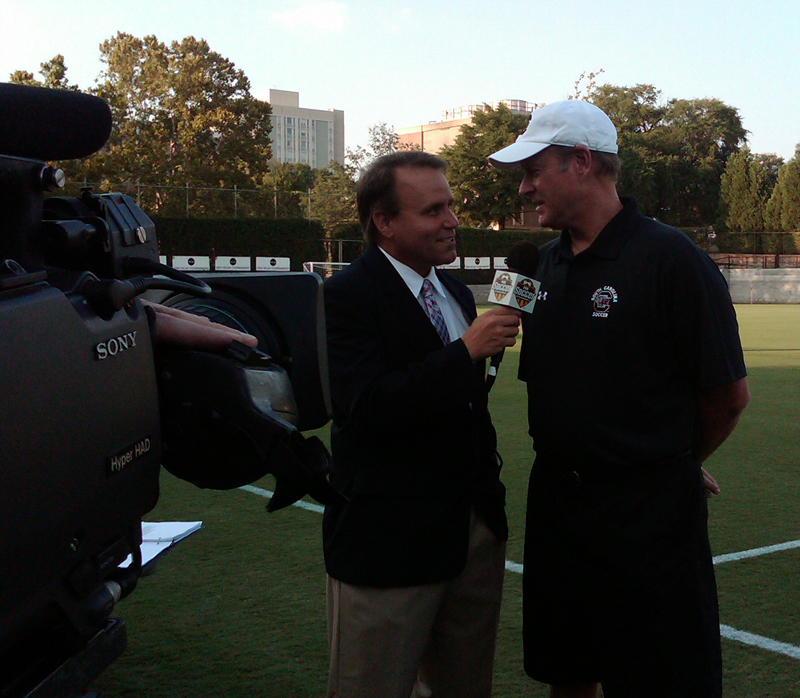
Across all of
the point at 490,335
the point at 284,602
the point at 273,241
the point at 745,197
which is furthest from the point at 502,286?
the point at 745,197

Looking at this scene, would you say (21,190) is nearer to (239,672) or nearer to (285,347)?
(285,347)

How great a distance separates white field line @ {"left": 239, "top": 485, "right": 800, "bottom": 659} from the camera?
3873 mm

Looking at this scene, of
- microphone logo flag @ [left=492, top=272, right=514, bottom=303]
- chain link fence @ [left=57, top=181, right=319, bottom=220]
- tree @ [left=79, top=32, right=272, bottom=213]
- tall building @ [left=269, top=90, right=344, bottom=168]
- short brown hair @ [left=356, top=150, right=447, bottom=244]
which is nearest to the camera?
microphone logo flag @ [left=492, top=272, right=514, bottom=303]

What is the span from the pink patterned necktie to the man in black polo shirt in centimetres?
29

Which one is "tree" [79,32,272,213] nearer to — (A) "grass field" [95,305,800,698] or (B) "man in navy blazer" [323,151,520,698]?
(A) "grass field" [95,305,800,698]

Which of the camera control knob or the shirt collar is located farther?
the shirt collar

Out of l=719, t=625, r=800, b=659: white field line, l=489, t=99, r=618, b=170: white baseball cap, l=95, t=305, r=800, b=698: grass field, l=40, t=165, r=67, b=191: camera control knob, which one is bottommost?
l=95, t=305, r=800, b=698: grass field

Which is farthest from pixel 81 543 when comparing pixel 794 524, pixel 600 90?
pixel 600 90

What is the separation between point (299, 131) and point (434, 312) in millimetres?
182189

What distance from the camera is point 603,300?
2.57 meters

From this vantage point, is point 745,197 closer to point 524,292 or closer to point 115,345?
point 524,292

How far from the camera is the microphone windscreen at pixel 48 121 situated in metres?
1.31

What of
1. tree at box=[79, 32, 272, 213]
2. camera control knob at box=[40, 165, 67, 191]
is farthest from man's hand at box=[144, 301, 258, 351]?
tree at box=[79, 32, 272, 213]

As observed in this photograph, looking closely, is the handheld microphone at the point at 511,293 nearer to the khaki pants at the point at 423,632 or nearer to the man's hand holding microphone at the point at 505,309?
the man's hand holding microphone at the point at 505,309
